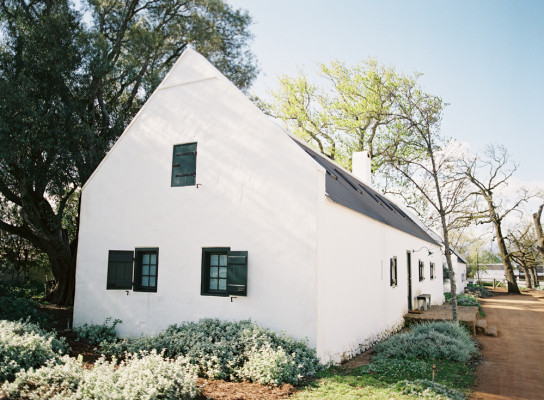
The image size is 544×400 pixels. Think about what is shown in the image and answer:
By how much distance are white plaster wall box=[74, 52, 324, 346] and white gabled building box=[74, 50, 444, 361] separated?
0.09ft

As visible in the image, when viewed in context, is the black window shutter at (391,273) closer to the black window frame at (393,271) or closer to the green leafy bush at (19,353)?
the black window frame at (393,271)

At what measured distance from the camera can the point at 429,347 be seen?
907 cm

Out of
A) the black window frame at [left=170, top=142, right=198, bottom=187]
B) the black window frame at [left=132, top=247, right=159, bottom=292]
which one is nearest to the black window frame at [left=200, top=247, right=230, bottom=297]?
the black window frame at [left=132, top=247, right=159, bottom=292]

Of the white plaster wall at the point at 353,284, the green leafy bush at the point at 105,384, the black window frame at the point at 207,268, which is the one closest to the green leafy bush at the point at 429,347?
the white plaster wall at the point at 353,284

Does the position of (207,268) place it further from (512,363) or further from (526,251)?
(526,251)

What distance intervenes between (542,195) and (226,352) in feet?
108

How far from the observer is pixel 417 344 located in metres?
9.20

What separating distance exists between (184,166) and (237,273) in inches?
126

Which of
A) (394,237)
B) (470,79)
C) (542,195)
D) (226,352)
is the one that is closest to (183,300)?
(226,352)

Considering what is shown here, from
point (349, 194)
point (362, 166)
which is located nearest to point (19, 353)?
point (349, 194)

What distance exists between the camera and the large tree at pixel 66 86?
507 inches

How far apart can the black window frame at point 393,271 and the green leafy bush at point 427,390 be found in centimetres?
645

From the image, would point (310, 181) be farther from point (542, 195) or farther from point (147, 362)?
point (542, 195)

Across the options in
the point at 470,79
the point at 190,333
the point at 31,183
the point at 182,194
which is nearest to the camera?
the point at 190,333
